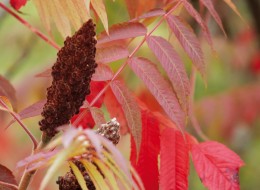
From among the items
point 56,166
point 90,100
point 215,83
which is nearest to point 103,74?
point 90,100

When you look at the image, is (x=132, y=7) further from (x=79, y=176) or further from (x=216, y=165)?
(x=79, y=176)

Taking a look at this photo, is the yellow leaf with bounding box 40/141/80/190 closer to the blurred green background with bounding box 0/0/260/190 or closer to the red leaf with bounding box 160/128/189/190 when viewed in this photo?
the red leaf with bounding box 160/128/189/190

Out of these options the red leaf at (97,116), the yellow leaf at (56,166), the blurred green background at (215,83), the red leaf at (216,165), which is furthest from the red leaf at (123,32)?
the blurred green background at (215,83)

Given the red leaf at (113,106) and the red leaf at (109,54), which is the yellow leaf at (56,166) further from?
the red leaf at (113,106)

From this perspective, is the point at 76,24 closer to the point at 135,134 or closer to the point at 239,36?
the point at 135,134

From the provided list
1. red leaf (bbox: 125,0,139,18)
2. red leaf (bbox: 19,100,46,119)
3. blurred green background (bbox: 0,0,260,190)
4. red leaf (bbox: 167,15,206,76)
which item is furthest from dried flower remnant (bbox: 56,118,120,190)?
blurred green background (bbox: 0,0,260,190)
